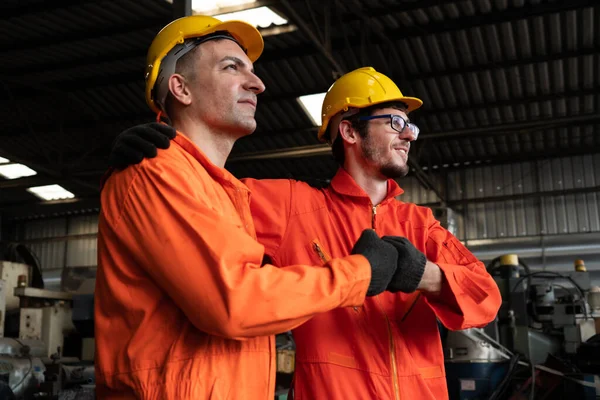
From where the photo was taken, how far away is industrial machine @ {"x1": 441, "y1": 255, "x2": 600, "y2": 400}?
194 inches

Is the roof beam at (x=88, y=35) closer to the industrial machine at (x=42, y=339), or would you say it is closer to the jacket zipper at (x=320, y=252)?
the industrial machine at (x=42, y=339)

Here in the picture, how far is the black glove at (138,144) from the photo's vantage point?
4.93 feet

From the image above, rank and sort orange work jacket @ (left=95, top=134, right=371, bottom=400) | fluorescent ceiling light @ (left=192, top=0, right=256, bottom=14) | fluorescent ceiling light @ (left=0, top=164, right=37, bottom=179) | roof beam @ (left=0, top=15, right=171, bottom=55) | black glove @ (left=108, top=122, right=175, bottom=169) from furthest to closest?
fluorescent ceiling light @ (left=0, top=164, right=37, bottom=179) → roof beam @ (left=0, top=15, right=171, bottom=55) → fluorescent ceiling light @ (left=192, top=0, right=256, bottom=14) → black glove @ (left=108, top=122, right=175, bottom=169) → orange work jacket @ (left=95, top=134, right=371, bottom=400)

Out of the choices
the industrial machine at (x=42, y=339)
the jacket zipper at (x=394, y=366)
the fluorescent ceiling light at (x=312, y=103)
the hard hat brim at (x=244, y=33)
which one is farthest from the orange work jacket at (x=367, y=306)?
the fluorescent ceiling light at (x=312, y=103)

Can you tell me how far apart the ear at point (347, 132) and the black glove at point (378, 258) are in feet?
3.14

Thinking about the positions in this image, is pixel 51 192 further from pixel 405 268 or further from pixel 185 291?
pixel 185 291

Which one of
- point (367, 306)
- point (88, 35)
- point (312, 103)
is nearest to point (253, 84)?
point (367, 306)

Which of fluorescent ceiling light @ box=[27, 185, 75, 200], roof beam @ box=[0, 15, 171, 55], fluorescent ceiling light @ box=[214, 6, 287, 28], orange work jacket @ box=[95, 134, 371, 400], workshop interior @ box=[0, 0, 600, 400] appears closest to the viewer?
orange work jacket @ box=[95, 134, 371, 400]

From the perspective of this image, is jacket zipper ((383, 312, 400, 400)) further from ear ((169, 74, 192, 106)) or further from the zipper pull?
ear ((169, 74, 192, 106))

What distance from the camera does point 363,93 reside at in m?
2.59

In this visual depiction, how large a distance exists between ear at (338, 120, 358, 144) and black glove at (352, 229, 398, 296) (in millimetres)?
957

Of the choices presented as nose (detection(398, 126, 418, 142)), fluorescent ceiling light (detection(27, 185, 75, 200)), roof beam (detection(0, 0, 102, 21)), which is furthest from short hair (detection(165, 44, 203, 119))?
fluorescent ceiling light (detection(27, 185, 75, 200))

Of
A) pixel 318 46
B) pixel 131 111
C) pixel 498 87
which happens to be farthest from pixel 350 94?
pixel 131 111

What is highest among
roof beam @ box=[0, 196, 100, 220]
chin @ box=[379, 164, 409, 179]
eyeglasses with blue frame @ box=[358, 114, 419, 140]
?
roof beam @ box=[0, 196, 100, 220]
